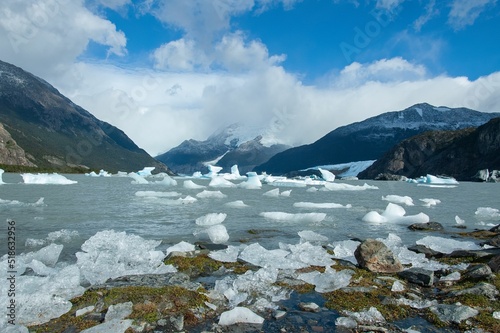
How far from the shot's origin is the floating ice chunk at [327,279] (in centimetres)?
Result: 720

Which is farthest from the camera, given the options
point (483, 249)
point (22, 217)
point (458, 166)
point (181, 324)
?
point (458, 166)

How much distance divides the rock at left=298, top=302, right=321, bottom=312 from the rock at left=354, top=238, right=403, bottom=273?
2921 millimetres

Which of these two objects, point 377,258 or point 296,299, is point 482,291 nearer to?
A: point 377,258

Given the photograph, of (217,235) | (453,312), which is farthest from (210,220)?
(453,312)

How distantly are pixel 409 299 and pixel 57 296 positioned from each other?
6206 millimetres

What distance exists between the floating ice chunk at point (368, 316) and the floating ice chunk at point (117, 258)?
13.8 ft

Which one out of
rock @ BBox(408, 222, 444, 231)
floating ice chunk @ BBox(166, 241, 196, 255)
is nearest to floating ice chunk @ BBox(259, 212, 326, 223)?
rock @ BBox(408, 222, 444, 231)

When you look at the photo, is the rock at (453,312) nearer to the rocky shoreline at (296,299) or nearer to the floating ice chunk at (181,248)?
the rocky shoreline at (296,299)

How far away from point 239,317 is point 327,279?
8.72 feet

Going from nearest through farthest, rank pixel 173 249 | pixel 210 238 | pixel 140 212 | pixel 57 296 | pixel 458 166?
pixel 57 296, pixel 173 249, pixel 210 238, pixel 140 212, pixel 458 166

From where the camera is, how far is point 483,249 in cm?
A: 1098

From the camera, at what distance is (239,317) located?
5.54 metres

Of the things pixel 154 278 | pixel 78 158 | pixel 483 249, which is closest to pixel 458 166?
pixel 483 249

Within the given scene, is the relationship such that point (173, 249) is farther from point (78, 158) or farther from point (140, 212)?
point (78, 158)
